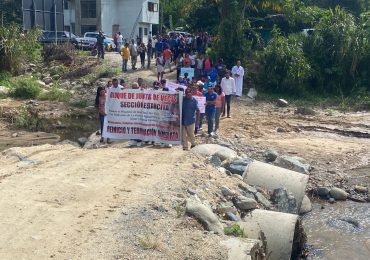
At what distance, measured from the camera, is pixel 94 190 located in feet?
29.7

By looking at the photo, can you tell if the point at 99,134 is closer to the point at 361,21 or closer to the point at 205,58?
the point at 205,58

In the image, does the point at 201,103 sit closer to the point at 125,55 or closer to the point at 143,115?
the point at 143,115

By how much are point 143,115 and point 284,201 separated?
4.62m

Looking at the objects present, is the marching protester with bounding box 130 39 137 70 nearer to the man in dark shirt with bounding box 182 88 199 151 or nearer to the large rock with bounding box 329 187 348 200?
the man in dark shirt with bounding box 182 88 199 151

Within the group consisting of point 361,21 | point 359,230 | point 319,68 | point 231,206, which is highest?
point 361,21

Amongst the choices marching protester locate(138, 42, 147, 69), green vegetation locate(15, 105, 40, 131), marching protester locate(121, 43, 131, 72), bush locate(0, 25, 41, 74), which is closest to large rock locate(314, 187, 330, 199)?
green vegetation locate(15, 105, 40, 131)

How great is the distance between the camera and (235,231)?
8.23 metres

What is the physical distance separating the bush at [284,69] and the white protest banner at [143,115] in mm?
11553

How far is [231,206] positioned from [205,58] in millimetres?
14096

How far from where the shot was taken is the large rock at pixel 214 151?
498 inches

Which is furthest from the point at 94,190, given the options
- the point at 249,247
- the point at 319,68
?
the point at 319,68

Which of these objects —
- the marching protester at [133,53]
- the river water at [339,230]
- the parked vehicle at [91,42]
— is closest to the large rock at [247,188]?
the river water at [339,230]

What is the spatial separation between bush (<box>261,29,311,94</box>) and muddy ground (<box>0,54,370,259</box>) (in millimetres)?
7280

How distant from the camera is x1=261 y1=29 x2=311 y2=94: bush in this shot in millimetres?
23703
